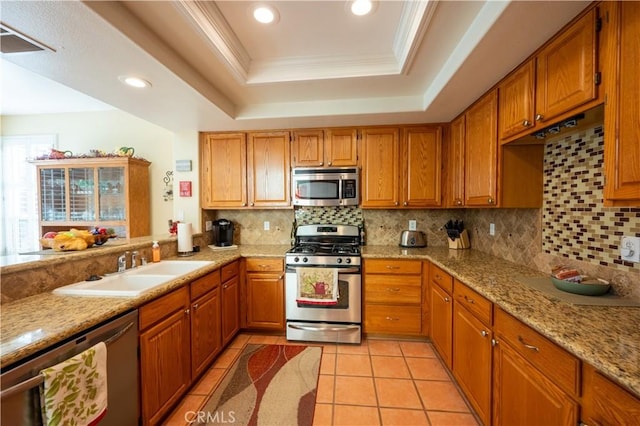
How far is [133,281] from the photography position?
5.86ft

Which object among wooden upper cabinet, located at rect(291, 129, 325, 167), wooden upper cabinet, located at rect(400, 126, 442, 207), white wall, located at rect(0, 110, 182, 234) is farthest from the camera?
white wall, located at rect(0, 110, 182, 234)

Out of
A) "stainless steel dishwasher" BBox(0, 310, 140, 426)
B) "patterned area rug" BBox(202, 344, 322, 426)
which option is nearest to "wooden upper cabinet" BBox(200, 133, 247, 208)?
"patterned area rug" BBox(202, 344, 322, 426)

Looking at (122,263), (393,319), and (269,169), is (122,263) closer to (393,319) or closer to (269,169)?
(269,169)

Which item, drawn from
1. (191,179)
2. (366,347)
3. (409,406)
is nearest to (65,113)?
(191,179)

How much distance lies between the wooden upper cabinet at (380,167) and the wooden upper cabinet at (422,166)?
0.09 meters

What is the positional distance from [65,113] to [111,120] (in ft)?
2.57

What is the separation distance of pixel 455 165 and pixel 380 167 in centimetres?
75

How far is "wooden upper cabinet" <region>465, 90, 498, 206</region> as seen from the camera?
74.1 inches

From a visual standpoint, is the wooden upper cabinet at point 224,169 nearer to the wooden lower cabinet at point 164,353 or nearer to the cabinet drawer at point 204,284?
the cabinet drawer at point 204,284

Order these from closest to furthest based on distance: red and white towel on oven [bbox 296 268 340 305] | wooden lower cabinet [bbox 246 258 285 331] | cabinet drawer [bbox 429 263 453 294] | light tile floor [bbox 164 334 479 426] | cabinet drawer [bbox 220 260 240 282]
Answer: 1. light tile floor [bbox 164 334 479 426]
2. cabinet drawer [bbox 429 263 453 294]
3. cabinet drawer [bbox 220 260 240 282]
4. red and white towel on oven [bbox 296 268 340 305]
5. wooden lower cabinet [bbox 246 258 285 331]

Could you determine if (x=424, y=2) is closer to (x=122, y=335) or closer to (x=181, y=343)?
(x=122, y=335)

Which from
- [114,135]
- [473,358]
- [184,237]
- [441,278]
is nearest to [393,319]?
[441,278]

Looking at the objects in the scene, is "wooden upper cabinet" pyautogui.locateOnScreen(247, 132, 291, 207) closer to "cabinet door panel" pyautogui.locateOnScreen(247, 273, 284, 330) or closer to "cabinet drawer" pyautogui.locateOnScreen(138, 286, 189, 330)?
"cabinet door panel" pyautogui.locateOnScreen(247, 273, 284, 330)

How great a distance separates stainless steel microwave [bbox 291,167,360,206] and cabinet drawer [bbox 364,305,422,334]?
114cm
